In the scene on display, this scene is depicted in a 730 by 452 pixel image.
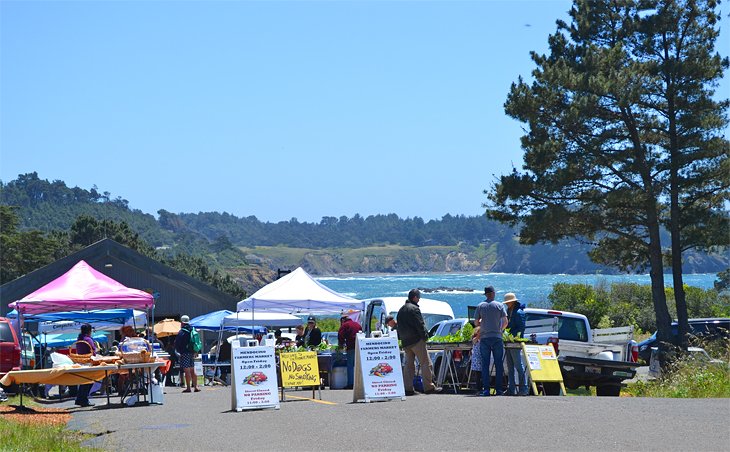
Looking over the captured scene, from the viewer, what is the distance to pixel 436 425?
13141mm

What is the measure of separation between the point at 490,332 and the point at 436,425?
4733 mm

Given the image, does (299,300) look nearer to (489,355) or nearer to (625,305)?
(489,355)

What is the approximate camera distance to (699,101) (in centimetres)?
3503

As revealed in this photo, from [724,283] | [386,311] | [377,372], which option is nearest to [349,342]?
[377,372]

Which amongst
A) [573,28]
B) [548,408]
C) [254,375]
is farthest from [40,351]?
[573,28]

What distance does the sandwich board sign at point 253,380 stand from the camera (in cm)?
1647

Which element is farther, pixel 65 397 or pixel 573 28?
pixel 573 28

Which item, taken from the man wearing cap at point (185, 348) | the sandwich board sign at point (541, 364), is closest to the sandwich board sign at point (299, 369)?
the sandwich board sign at point (541, 364)

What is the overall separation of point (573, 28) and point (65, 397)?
70.9 feet

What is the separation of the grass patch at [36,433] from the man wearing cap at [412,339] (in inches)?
224

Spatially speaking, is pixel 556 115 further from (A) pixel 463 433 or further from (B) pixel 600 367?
(A) pixel 463 433

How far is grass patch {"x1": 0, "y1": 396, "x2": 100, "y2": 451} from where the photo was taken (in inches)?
487

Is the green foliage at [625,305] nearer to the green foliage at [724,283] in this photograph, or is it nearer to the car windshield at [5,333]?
the green foliage at [724,283]

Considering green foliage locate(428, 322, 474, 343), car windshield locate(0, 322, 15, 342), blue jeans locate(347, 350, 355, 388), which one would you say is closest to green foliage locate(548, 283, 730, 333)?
blue jeans locate(347, 350, 355, 388)
